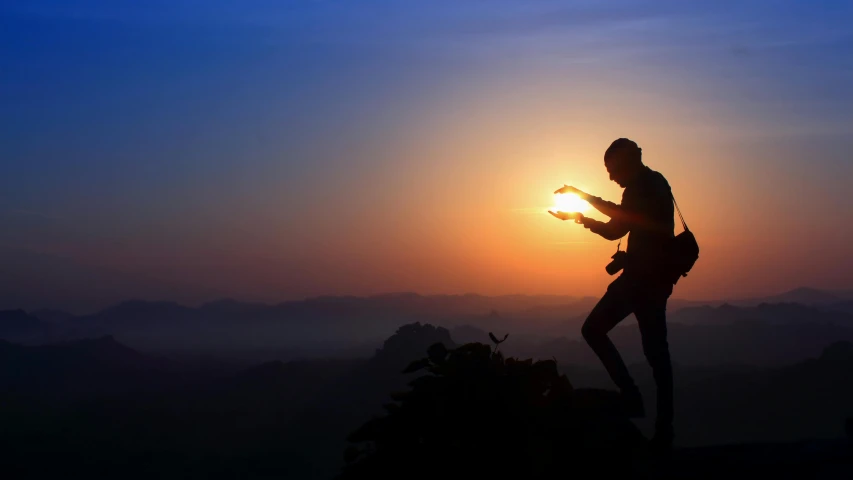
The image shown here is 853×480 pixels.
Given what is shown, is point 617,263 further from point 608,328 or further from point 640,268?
point 608,328

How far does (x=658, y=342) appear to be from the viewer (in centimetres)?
812

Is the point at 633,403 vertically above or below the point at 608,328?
below

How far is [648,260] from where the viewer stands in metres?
8.04

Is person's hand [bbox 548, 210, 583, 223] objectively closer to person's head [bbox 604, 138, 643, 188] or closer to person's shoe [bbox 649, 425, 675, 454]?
person's head [bbox 604, 138, 643, 188]

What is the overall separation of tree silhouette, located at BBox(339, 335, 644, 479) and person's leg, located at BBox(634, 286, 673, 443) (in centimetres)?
60

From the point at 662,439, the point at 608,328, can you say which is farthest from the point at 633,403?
the point at 608,328

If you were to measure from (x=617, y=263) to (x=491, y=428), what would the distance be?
234 cm

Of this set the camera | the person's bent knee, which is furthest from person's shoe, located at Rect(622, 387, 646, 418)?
the camera

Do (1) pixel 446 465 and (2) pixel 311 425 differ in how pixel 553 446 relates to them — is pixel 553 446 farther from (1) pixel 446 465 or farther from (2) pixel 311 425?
(2) pixel 311 425

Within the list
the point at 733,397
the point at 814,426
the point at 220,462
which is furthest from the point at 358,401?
the point at 814,426

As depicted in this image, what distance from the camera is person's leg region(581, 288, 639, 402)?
8.32 m

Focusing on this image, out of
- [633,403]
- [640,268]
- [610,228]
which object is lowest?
[633,403]

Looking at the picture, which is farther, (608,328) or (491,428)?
(608,328)

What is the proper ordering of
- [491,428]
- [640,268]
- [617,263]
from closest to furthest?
[491,428], [640,268], [617,263]
